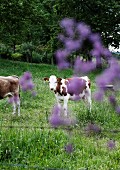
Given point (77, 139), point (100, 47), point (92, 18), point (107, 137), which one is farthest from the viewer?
point (92, 18)

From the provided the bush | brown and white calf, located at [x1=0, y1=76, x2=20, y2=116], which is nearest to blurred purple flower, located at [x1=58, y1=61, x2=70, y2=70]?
brown and white calf, located at [x1=0, y1=76, x2=20, y2=116]

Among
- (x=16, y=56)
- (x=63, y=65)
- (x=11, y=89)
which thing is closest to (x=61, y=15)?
(x=16, y=56)

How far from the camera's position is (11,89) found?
12258 millimetres

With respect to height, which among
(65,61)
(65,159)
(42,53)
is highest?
(42,53)

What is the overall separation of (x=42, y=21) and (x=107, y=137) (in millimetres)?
29506

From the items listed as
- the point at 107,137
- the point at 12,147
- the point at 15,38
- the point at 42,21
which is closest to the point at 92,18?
the point at 42,21

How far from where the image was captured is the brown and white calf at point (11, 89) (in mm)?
11830

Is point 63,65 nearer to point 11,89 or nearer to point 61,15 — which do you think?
point 11,89

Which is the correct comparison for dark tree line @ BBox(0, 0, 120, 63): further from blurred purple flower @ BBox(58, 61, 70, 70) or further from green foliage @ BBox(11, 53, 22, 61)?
blurred purple flower @ BBox(58, 61, 70, 70)

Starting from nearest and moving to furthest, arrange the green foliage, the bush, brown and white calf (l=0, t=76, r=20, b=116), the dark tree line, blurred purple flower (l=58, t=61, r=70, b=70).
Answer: blurred purple flower (l=58, t=61, r=70, b=70) < brown and white calf (l=0, t=76, r=20, b=116) < the dark tree line < the bush < the green foliage

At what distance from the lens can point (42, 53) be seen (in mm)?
49781

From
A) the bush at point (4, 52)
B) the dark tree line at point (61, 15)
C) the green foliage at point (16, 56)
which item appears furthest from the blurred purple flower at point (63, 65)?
the green foliage at point (16, 56)

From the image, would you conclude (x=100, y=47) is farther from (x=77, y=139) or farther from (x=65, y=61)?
(x=77, y=139)

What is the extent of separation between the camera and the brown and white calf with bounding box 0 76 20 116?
1183 centimetres
